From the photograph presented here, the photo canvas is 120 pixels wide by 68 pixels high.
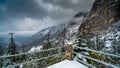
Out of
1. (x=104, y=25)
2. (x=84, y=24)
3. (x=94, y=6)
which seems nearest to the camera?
(x=104, y=25)

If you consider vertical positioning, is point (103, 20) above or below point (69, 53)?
above

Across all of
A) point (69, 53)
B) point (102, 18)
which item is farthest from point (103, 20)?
point (69, 53)

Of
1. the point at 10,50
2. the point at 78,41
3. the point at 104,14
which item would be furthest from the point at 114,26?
the point at 78,41

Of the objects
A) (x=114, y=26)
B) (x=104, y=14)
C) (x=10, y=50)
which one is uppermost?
(x=104, y=14)

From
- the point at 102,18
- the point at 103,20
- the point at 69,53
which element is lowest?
the point at 69,53

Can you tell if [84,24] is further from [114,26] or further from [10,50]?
[10,50]

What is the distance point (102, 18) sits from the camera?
537 feet

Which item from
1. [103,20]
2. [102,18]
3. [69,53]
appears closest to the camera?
[69,53]

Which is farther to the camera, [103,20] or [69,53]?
[103,20]

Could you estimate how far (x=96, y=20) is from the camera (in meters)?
167

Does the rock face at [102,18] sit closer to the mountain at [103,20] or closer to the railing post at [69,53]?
the mountain at [103,20]

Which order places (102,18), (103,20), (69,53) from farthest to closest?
(102,18) < (103,20) < (69,53)

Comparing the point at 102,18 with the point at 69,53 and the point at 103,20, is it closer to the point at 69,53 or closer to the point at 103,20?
the point at 103,20

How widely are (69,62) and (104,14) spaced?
527ft
